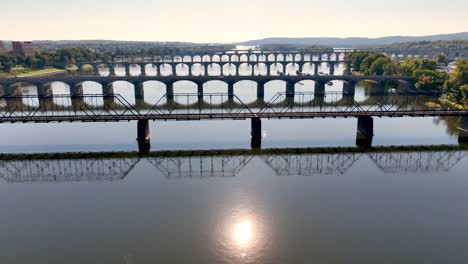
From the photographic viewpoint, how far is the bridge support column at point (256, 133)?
181ft

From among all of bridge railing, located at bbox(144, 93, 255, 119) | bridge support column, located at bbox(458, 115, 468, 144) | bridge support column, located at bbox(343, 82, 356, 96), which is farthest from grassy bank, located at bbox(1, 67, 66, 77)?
bridge support column, located at bbox(458, 115, 468, 144)

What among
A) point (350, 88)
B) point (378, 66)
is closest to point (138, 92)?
point (350, 88)

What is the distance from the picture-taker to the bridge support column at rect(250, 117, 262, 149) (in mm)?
55062

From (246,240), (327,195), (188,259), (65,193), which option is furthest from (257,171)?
(65,193)

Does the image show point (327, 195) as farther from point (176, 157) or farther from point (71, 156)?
point (71, 156)

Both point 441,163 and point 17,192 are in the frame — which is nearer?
point 17,192

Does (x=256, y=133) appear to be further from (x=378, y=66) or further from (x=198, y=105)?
(x=378, y=66)

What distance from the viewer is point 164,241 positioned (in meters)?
29.3

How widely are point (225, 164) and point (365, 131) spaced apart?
85.5 feet

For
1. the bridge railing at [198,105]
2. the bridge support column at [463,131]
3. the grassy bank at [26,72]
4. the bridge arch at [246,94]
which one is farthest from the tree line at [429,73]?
the grassy bank at [26,72]

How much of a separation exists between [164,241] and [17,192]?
21778mm

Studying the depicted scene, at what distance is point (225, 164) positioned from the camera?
47.5 metres

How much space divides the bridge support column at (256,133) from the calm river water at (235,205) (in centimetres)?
161

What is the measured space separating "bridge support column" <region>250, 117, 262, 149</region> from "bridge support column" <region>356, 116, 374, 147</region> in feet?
53.2
